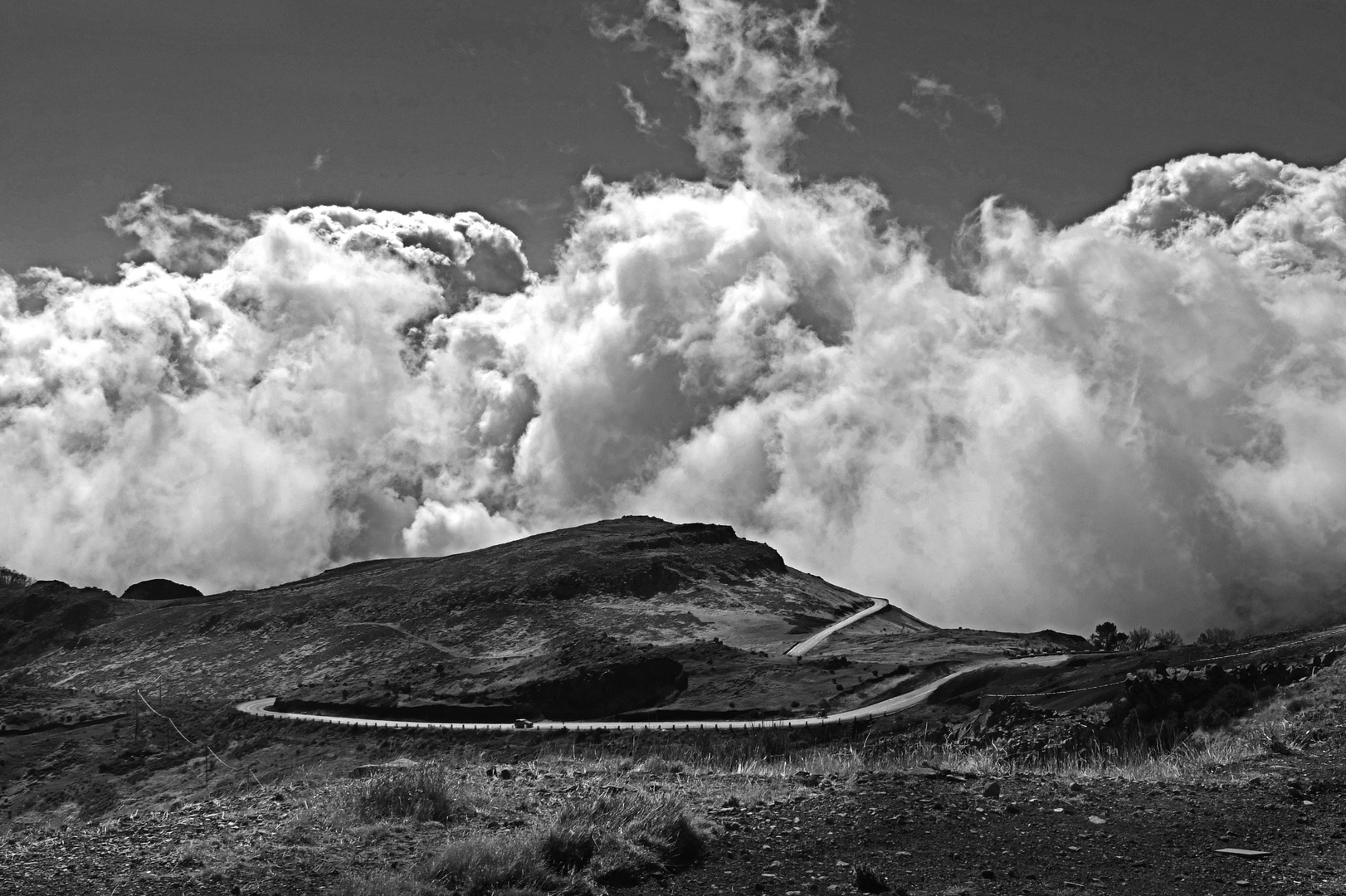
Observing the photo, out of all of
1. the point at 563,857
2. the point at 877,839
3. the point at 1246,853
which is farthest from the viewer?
the point at 877,839

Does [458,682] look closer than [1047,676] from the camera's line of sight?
No

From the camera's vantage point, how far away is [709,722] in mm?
87750

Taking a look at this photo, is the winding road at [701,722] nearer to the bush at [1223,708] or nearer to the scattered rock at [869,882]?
the bush at [1223,708]

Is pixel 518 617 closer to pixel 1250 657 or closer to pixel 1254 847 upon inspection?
pixel 1250 657

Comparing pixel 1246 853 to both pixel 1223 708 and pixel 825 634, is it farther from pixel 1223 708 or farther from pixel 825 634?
pixel 825 634

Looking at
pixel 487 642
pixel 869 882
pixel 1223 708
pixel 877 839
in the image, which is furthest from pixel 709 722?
pixel 869 882

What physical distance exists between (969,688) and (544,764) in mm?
71405

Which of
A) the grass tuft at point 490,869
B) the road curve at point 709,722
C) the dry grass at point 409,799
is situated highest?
the road curve at point 709,722

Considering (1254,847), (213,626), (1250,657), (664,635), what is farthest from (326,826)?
(213,626)

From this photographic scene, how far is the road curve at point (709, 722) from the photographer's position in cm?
7988

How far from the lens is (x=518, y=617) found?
166 m

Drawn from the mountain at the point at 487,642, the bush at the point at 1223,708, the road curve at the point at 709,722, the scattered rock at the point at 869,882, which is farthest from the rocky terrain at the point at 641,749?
the road curve at the point at 709,722

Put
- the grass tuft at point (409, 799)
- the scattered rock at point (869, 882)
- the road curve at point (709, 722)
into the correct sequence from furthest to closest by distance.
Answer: the road curve at point (709, 722) → the grass tuft at point (409, 799) → the scattered rock at point (869, 882)

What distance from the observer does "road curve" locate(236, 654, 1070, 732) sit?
79875 mm
